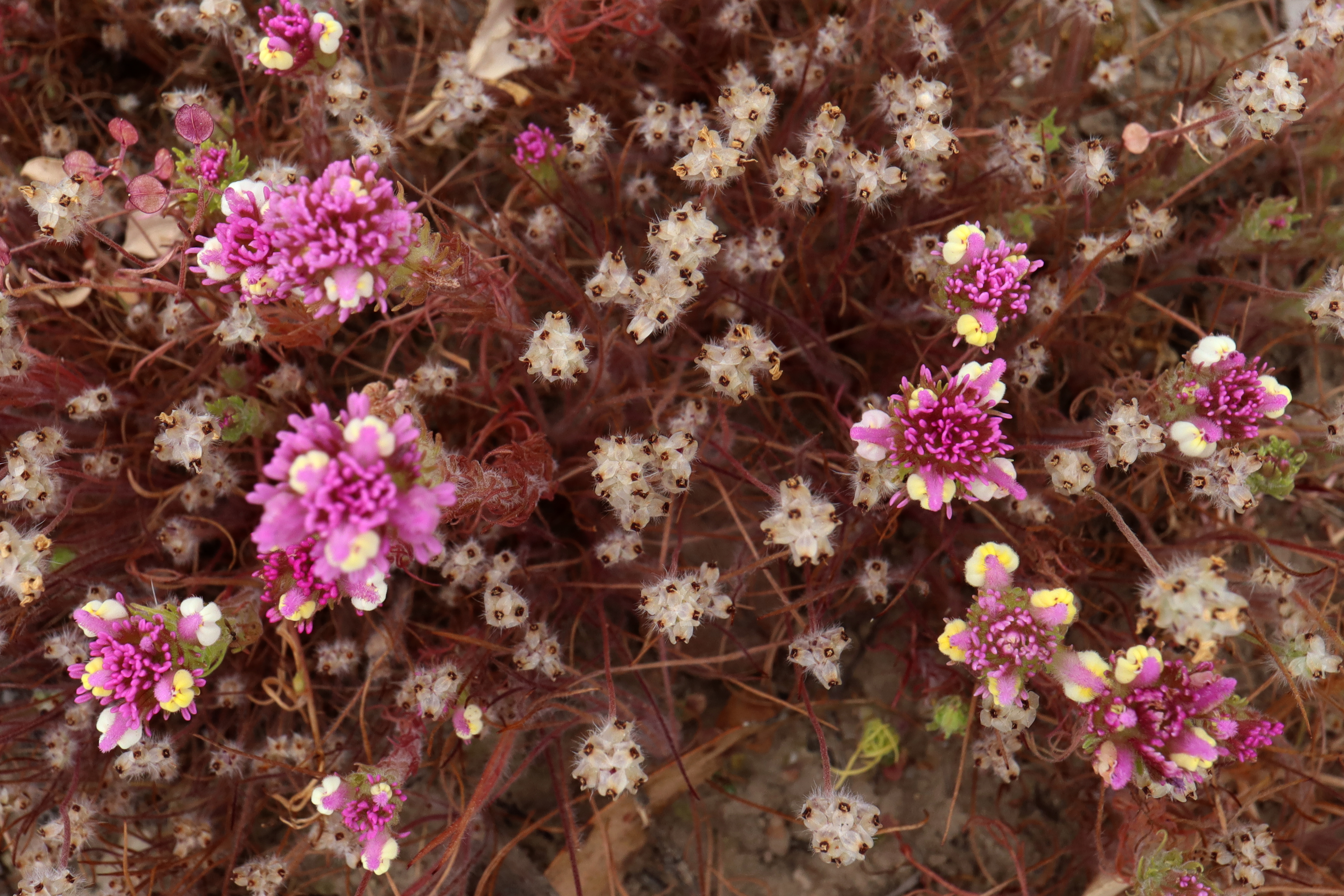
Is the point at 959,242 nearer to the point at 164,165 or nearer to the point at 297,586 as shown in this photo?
the point at 297,586

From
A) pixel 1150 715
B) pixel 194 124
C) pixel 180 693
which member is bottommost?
pixel 180 693

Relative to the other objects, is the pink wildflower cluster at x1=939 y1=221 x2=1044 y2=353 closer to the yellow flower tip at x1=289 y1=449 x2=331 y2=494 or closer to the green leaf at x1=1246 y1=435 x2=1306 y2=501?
the green leaf at x1=1246 y1=435 x2=1306 y2=501

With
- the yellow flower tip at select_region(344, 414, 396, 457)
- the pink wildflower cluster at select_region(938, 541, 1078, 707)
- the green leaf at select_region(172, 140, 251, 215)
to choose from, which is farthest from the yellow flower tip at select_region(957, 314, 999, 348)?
the green leaf at select_region(172, 140, 251, 215)

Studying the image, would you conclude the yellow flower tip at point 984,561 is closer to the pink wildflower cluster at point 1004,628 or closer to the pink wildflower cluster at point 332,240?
the pink wildflower cluster at point 1004,628

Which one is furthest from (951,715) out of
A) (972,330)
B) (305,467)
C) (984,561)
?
(305,467)

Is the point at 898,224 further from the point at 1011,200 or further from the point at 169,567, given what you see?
the point at 169,567
